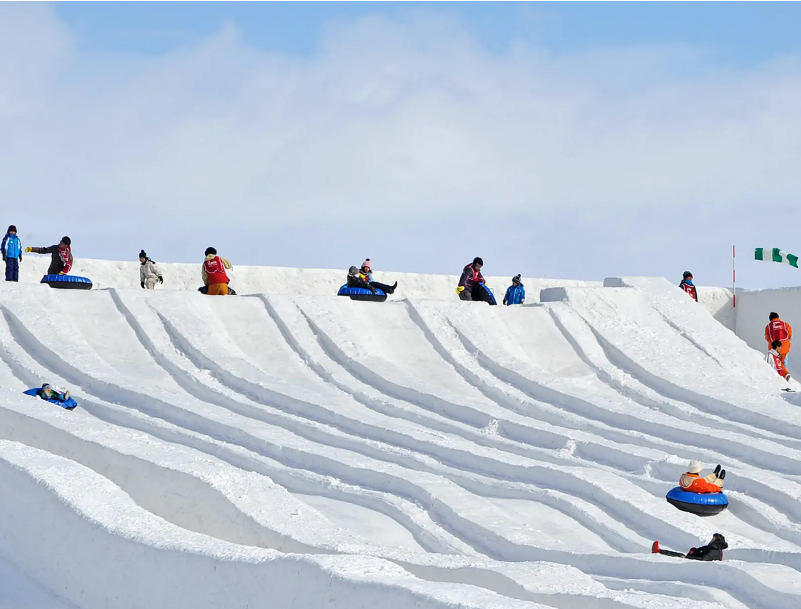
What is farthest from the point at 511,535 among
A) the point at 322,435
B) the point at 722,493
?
the point at 322,435

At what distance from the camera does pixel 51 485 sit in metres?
5.21

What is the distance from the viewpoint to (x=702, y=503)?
812 centimetres

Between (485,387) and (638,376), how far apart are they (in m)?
2.37

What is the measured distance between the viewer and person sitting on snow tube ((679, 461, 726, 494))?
818 cm

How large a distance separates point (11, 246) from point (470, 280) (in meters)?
6.82

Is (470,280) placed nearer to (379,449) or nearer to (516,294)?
(516,294)

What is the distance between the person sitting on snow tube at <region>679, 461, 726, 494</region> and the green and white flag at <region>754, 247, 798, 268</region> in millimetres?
11650

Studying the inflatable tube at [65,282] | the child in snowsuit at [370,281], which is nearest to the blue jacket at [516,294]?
the child in snowsuit at [370,281]

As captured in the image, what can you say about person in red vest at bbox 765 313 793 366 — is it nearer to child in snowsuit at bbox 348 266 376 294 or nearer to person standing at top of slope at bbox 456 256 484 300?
person standing at top of slope at bbox 456 256 484 300

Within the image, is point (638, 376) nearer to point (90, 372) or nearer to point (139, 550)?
point (90, 372)

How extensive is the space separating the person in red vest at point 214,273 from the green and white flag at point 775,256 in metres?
10.7

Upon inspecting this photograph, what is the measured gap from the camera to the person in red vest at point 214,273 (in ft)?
45.2

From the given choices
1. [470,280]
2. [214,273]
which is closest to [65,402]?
[214,273]

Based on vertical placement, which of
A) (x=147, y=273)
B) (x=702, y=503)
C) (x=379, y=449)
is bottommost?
(x=702, y=503)
